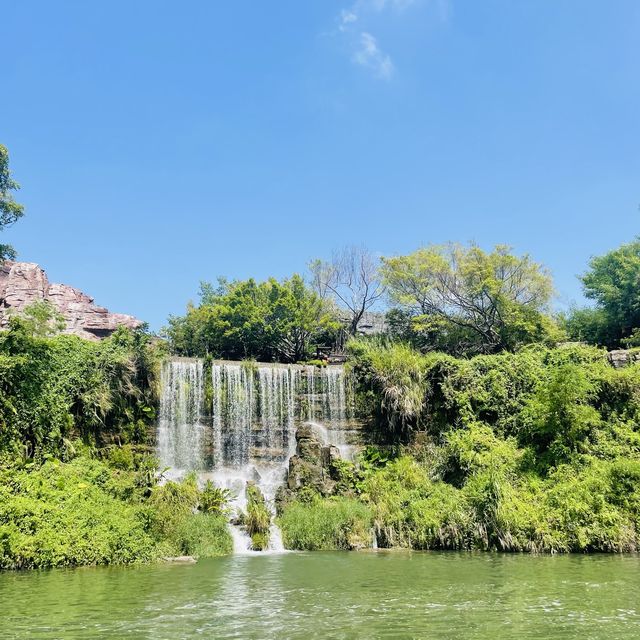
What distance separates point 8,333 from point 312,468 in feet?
35.5

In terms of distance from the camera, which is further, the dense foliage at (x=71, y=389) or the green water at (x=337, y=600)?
the dense foliage at (x=71, y=389)

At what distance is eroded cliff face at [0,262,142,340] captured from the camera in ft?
150

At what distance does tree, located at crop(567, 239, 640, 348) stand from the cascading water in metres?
14.4

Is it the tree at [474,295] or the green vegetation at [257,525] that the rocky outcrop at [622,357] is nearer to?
the tree at [474,295]

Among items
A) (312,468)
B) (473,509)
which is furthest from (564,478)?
(312,468)

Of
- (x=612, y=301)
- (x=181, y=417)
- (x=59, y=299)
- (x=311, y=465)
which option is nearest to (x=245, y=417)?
(x=181, y=417)

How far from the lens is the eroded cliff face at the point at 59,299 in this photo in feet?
150

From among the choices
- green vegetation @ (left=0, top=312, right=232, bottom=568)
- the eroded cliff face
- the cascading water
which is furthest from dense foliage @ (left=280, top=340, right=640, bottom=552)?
the eroded cliff face

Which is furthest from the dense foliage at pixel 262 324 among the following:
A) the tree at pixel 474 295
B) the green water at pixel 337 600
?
the green water at pixel 337 600

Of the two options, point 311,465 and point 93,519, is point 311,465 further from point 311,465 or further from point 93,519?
point 93,519

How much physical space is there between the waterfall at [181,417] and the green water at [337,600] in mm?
8973

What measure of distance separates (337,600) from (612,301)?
25936mm

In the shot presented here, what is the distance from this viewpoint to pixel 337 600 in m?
9.00

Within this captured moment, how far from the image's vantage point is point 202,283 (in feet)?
161
